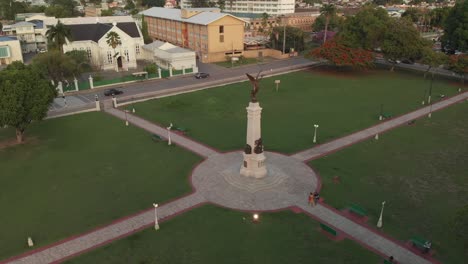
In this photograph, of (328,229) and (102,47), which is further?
(102,47)

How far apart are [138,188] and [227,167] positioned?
7828mm

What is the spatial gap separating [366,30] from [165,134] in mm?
49021

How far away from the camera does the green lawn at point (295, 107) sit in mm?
40372

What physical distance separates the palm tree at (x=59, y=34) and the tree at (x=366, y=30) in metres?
51.2

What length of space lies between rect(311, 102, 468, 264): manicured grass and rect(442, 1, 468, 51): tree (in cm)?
3633

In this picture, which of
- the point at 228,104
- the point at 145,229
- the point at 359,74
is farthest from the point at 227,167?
the point at 359,74

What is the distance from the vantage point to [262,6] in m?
181

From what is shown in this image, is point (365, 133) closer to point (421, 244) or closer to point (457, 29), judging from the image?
point (421, 244)

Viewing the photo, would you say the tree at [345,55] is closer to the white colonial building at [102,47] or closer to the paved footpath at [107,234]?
the white colonial building at [102,47]

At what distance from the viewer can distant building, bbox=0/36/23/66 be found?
7200 cm

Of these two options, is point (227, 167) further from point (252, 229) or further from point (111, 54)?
point (111, 54)

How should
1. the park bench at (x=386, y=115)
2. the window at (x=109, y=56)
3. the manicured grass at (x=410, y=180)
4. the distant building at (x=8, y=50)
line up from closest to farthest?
the manicured grass at (x=410, y=180) → the park bench at (x=386, y=115) → the window at (x=109, y=56) → the distant building at (x=8, y=50)

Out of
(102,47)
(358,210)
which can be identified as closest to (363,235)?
(358,210)

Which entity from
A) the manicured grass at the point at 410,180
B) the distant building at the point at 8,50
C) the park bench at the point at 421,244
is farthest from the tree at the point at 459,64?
the distant building at the point at 8,50
